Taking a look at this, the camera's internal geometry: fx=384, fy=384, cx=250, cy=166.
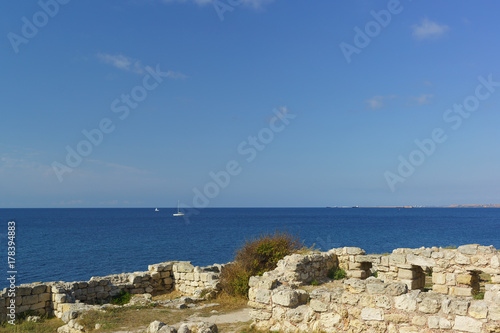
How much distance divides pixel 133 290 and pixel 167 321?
19.7 ft

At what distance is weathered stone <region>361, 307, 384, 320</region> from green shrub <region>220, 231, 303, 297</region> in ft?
21.4

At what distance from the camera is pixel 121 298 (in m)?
15.8

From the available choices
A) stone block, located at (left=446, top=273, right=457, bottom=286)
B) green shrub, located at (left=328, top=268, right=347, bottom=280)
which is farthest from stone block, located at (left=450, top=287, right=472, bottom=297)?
green shrub, located at (left=328, top=268, right=347, bottom=280)

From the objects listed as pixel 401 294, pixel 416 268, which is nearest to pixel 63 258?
pixel 416 268

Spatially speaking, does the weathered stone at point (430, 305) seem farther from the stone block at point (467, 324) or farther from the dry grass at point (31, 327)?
the dry grass at point (31, 327)

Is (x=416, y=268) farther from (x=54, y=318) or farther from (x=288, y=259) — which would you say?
(x=54, y=318)

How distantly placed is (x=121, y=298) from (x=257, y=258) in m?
5.89

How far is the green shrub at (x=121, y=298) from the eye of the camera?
1551cm

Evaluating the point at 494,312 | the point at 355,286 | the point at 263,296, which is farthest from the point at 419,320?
the point at 263,296

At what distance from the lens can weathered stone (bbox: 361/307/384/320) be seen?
7832 mm

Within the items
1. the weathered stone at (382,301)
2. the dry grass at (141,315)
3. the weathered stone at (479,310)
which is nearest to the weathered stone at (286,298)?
the weathered stone at (382,301)

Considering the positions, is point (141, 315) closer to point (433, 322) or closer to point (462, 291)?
point (433, 322)

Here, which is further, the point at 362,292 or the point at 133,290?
the point at 133,290

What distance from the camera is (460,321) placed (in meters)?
6.92
